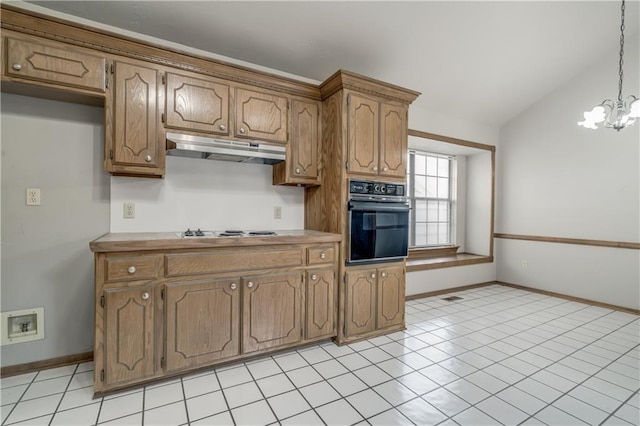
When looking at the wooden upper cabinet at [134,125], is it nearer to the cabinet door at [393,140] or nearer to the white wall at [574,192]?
the cabinet door at [393,140]

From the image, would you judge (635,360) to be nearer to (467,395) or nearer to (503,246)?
(467,395)

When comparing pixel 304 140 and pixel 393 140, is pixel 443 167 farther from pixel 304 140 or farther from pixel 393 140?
pixel 304 140

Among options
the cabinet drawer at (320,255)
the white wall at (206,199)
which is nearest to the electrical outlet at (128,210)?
the white wall at (206,199)

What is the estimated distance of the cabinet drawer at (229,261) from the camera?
2.02 m

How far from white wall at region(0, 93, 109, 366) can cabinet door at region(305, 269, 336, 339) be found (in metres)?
1.65

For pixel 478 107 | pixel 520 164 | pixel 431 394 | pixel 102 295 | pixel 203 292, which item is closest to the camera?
pixel 102 295

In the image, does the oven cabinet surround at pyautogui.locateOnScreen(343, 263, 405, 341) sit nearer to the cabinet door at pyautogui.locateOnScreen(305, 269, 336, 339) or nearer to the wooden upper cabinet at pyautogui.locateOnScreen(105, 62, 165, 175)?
the cabinet door at pyautogui.locateOnScreen(305, 269, 336, 339)

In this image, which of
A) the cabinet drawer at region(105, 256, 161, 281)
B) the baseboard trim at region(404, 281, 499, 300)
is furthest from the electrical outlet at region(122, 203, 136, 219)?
the baseboard trim at region(404, 281, 499, 300)

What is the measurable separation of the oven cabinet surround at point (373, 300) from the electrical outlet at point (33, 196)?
7.79 feet

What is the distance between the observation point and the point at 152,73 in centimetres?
217

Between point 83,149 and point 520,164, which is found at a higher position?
point 520,164

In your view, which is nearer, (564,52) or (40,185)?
(40,185)

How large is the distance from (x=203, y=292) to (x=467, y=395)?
1.86 meters

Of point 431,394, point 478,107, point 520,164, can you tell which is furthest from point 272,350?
point 520,164
